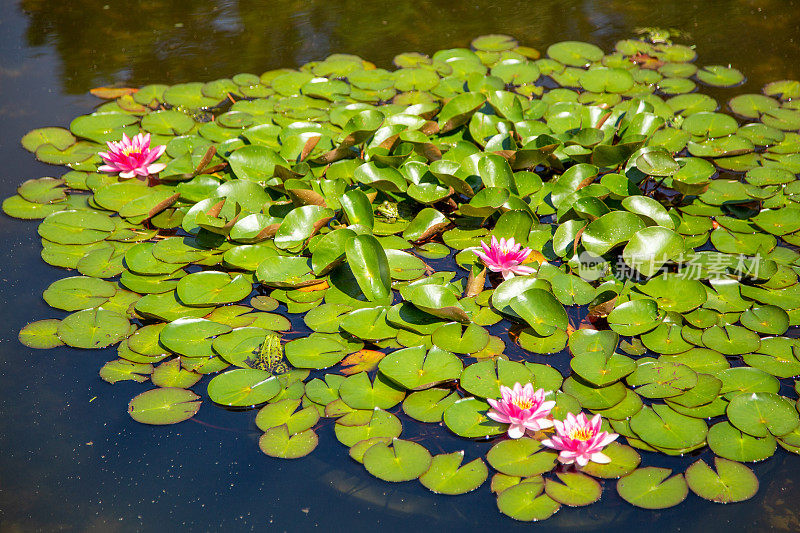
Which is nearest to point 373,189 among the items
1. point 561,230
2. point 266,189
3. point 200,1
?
point 266,189

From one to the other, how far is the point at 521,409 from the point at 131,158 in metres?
2.66

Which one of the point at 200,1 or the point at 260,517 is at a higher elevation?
the point at 200,1

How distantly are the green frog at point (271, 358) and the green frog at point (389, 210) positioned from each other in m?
1.05

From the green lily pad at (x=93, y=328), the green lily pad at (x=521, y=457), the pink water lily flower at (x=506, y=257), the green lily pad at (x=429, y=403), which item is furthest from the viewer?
the pink water lily flower at (x=506, y=257)

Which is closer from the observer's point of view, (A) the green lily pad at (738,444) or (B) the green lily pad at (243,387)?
(A) the green lily pad at (738,444)

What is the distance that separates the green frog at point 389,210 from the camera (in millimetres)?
3682

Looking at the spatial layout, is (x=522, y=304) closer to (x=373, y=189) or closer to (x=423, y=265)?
(x=423, y=265)

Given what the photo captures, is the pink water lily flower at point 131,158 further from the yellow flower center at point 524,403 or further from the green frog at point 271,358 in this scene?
the yellow flower center at point 524,403

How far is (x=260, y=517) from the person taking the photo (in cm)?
235

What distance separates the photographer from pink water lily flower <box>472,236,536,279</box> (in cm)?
310

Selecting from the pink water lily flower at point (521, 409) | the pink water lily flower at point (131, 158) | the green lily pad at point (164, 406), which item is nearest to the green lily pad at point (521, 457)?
the pink water lily flower at point (521, 409)

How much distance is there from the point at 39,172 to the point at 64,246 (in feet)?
2.74

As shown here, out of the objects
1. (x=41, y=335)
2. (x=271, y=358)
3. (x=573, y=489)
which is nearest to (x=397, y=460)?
(x=573, y=489)

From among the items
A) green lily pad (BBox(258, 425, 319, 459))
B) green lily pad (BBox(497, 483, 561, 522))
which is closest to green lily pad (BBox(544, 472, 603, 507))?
green lily pad (BBox(497, 483, 561, 522))
